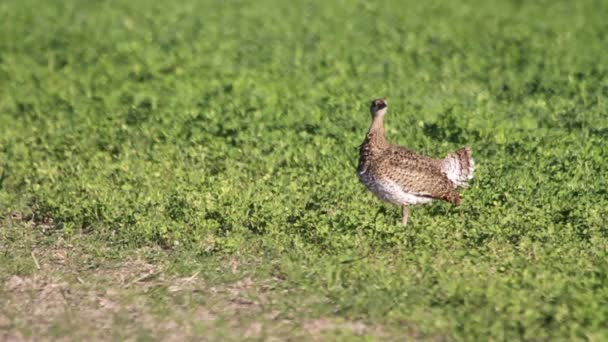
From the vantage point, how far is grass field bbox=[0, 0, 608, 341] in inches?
323

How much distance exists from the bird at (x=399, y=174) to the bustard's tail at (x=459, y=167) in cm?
6

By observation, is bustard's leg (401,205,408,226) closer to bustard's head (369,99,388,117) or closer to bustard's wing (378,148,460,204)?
bustard's wing (378,148,460,204)

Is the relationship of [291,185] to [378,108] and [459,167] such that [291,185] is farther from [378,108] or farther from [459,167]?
[459,167]

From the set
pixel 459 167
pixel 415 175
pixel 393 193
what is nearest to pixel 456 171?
pixel 459 167

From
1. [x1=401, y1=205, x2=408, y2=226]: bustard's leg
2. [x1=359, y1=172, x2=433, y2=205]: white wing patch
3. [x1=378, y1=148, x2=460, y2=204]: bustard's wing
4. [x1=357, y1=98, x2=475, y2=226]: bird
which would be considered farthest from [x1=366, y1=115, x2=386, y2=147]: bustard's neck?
[x1=401, y1=205, x2=408, y2=226]: bustard's leg

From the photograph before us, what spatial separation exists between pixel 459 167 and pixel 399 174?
2.92ft

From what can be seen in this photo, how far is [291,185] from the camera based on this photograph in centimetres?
1108

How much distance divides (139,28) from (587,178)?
34.6ft

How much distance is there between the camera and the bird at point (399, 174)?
974 cm

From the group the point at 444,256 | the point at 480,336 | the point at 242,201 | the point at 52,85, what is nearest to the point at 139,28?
the point at 52,85

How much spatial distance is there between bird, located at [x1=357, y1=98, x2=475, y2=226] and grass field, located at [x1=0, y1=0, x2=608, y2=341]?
0.23 meters

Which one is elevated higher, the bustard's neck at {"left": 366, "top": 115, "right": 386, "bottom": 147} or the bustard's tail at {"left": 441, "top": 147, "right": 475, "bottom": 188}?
the bustard's neck at {"left": 366, "top": 115, "right": 386, "bottom": 147}

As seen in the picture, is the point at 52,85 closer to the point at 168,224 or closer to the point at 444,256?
the point at 168,224

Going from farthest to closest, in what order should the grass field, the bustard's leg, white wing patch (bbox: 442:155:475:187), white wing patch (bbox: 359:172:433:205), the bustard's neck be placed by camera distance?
white wing patch (bbox: 442:155:475:187) < the bustard's neck < the bustard's leg < white wing patch (bbox: 359:172:433:205) < the grass field
